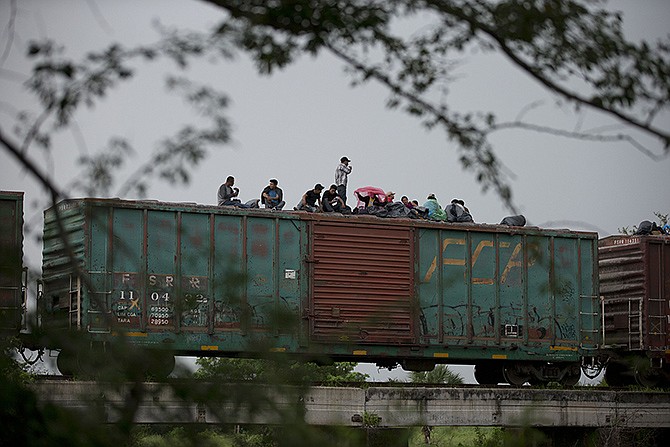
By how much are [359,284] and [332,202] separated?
1.42 m

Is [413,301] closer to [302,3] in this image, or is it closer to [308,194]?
[302,3]

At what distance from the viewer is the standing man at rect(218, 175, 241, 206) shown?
1562 centimetres

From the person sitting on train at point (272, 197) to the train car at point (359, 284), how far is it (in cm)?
44

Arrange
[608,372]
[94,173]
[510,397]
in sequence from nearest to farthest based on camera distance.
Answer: [94,173]
[510,397]
[608,372]

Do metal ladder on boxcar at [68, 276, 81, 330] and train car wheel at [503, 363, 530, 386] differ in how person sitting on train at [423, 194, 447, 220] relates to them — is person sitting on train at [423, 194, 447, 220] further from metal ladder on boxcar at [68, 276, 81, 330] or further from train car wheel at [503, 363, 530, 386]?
metal ladder on boxcar at [68, 276, 81, 330]

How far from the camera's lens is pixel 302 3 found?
15.0ft

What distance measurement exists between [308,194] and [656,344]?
22.3 feet

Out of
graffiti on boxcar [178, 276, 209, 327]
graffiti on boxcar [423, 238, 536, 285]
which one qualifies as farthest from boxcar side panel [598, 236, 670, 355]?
graffiti on boxcar [178, 276, 209, 327]

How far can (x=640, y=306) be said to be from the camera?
18.5m

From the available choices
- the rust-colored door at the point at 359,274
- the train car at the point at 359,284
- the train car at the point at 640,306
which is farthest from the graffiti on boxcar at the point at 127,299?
the train car at the point at 640,306

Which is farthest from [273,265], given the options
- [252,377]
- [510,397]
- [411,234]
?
[252,377]

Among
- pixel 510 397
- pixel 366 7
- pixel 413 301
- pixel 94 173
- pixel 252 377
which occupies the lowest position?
pixel 510 397

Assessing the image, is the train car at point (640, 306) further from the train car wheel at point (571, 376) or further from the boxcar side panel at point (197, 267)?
the boxcar side panel at point (197, 267)

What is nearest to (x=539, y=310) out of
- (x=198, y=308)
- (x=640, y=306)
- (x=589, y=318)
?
(x=589, y=318)
